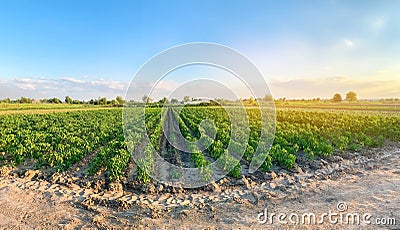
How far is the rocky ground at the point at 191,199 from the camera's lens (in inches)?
212

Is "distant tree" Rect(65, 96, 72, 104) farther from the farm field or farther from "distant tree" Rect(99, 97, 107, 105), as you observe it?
the farm field

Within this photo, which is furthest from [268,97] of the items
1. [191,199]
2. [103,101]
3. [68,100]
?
[68,100]

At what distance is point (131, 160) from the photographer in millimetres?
9789

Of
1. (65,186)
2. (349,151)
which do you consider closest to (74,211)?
(65,186)

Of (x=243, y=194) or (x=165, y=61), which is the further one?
(x=243, y=194)

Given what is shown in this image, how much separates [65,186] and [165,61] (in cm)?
498

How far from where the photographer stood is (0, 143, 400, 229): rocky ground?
539 centimetres

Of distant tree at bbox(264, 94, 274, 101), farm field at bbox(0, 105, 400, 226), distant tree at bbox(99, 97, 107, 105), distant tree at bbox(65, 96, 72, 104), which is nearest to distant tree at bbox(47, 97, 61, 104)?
distant tree at bbox(65, 96, 72, 104)

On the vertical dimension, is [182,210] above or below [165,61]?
below

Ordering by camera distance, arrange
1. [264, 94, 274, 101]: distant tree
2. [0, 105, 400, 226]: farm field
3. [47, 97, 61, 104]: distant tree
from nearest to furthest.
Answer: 1. [264, 94, 274, 101]: distant tree
2. [0, 105, 400, 226]: farm field
3. [47, 97, 61, 104]: distant tree

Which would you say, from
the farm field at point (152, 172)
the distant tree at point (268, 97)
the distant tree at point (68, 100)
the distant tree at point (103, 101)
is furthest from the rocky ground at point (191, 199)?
the distant tree at point (68, 100)

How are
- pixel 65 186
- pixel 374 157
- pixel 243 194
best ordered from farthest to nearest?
1. pixel 374 157
2. pixel 65 186
3. pixel 243 194

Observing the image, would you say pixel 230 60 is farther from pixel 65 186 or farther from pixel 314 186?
pixel 65 186

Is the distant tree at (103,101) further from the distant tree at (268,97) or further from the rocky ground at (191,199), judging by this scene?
the distant tree at (268,97)
